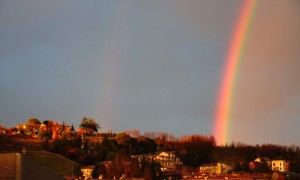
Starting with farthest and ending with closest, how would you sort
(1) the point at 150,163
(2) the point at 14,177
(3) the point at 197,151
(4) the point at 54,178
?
(3) the point at 197,151 < (1) the point at 150,163 < (4) the point at 54,178 < (2) the point at 14,177

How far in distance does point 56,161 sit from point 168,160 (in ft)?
84.3

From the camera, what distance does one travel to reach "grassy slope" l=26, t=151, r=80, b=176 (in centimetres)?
7592

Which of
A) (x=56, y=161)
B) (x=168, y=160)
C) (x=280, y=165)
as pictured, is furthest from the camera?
(x=280, y=165)

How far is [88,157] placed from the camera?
3489 inches

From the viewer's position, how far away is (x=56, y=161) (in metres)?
82.6

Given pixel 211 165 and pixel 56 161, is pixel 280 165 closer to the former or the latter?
pixel 211 165

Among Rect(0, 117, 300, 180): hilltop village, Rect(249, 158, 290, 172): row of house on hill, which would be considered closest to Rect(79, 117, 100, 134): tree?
Rect(0, 117, 300, 180): hilltop village

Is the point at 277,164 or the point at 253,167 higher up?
the point at 277,164

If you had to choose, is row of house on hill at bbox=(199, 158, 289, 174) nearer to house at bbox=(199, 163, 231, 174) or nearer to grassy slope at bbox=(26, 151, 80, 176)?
house at bbox=(199, 163, 231, 174)

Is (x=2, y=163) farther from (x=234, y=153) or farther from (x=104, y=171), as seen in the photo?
(x=234, y=153)

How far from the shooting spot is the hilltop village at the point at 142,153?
2894 inches

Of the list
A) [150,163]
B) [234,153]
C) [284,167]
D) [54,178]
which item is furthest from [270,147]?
[54,178]

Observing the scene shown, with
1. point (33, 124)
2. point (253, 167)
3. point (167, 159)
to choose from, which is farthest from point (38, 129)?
point (253, 167)

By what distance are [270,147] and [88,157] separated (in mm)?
54350
